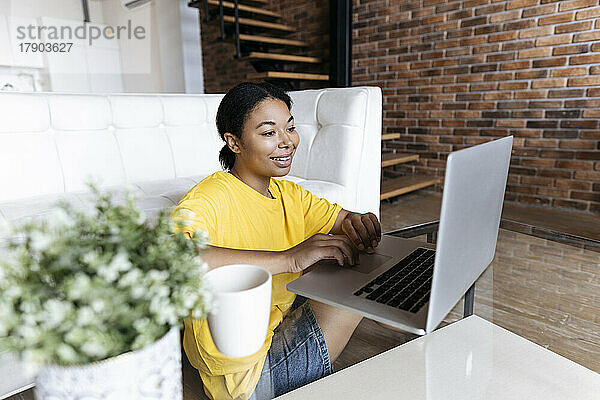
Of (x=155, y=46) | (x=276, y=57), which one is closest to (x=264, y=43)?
(x=276, y=57)

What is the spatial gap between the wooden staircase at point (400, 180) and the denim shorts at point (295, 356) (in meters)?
2.36

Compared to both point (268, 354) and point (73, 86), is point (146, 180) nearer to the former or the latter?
point (268, 354)

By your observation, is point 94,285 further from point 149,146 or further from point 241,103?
point 149,146

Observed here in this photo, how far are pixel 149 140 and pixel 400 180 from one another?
214 cm

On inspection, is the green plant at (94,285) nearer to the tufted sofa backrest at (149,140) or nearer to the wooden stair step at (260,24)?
the tufted sofa backrest at (149,140)

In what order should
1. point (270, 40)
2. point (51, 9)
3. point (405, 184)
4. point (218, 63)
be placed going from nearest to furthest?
point (405, 184)
point (270, 40)
point (218, 63)
point (51, 9)

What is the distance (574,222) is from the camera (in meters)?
2.73

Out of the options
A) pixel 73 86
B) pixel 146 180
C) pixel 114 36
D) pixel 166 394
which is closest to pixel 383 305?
pixel 166 394

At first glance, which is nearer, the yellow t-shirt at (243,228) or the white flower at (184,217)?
the white flower at (184,217)

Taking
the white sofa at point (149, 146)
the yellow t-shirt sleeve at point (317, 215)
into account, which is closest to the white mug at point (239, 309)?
the yellow t-shirt sleeve at point (317, 215)

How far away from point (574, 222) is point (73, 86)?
5.26 metres

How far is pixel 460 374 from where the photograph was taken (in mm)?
607

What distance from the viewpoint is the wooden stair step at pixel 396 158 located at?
3385mm

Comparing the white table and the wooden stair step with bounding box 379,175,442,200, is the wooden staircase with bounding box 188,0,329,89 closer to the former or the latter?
the wooden stair step with bounding box 379,175,442,200
